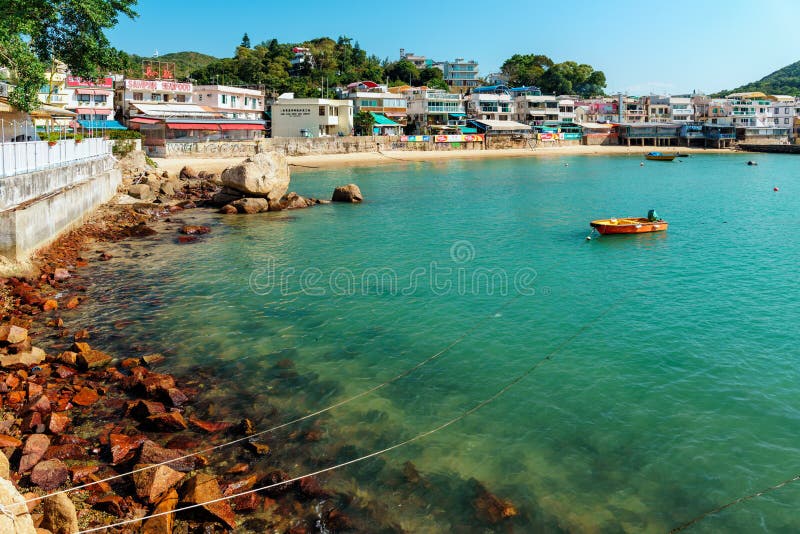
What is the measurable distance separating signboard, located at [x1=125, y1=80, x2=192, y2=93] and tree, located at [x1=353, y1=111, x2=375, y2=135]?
2704 centimetres

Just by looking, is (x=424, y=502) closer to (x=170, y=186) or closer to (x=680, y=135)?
(x=170, y=186)

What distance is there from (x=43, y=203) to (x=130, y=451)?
17.0 m

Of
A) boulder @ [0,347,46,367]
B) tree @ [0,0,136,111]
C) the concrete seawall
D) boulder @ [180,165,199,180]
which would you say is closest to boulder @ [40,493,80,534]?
boulder @ [0,347,46,367]

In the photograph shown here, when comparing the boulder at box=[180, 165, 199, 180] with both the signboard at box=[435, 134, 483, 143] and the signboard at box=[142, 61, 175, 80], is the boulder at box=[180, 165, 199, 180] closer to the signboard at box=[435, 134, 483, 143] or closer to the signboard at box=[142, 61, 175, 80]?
the signboard at box=[142, 61, 175, 80]

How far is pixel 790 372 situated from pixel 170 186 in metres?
43.5

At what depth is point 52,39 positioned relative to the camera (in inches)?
1382

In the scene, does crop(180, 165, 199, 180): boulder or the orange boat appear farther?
crop(180, 165, 199, 180): boulder

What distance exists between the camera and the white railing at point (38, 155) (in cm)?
2191

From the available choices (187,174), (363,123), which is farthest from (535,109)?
(187,174)

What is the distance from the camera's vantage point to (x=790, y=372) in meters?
15.6

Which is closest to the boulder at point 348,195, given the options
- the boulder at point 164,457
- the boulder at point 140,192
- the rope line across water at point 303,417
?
the boulder at point 140,192

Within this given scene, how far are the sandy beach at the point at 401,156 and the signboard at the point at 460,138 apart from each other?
8.03 feet

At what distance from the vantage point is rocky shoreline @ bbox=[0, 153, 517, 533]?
363 inches

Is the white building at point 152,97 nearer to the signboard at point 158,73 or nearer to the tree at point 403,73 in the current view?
the signboard at point 158,73
